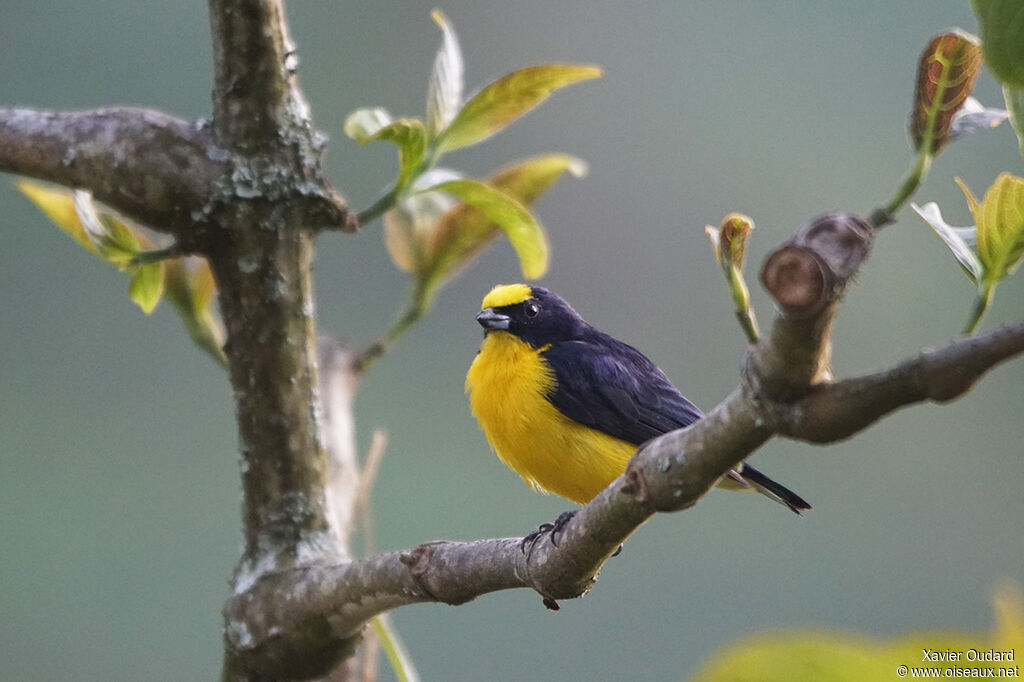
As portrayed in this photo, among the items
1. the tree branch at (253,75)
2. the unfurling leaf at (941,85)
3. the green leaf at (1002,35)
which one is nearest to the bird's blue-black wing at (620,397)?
the tree branch at (253,75)

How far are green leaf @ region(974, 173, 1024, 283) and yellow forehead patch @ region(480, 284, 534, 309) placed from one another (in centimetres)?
151

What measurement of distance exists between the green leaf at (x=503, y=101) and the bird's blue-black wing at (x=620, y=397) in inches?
24.2

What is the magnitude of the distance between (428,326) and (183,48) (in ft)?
9.04

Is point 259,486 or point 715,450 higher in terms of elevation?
point 259,486

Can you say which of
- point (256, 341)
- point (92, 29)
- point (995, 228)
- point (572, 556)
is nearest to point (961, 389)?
point (995, 228)

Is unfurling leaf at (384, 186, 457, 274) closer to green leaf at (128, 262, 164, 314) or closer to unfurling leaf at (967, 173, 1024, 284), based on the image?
green leaf at (128, 262, 164, 314)

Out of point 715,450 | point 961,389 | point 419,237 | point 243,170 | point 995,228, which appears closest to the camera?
Answer: point 961,389

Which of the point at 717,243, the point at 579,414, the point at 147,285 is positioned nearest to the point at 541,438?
the point at 579,414

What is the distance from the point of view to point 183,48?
7.83m

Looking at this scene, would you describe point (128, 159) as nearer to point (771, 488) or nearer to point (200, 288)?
point (200, 288)

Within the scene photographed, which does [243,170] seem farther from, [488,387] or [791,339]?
[791,339]

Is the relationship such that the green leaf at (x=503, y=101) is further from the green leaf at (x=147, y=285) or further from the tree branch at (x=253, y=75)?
the green leaf at (x=147, y=285)

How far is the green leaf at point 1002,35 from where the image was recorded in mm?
826

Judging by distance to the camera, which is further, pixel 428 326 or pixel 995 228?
pixel 428 326
